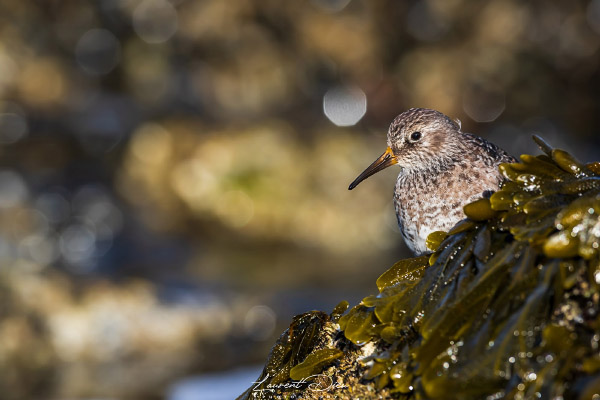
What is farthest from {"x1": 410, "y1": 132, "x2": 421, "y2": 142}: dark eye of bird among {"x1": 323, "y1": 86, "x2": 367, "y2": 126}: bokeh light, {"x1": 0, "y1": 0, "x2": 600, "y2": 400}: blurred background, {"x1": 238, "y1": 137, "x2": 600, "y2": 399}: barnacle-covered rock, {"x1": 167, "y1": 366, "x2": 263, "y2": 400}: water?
{"x1": 323, "y1": 86, "x2": 367, "y2": 126}: bokeh light

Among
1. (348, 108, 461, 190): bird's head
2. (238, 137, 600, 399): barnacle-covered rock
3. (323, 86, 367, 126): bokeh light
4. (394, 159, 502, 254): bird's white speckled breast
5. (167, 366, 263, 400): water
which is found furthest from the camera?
(323, 86, 367, 126): bokeh light

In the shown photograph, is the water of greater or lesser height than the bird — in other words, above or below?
above

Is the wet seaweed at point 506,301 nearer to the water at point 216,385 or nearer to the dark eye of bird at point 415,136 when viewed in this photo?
the dark eye of bird at point 415,136

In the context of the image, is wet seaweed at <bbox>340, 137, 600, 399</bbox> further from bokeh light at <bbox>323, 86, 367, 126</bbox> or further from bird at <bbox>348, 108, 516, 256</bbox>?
bokeh light at <bbox>323, 86, 367, 126</bbox>

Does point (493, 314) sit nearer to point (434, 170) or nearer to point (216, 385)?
point (434, 170)

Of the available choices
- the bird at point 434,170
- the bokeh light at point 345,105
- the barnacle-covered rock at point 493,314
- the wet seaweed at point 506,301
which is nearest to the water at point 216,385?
the bird at point 434,170

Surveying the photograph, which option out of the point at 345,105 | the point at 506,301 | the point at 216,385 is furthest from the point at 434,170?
the point at 345,105
